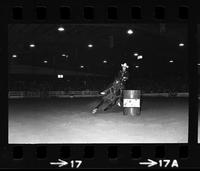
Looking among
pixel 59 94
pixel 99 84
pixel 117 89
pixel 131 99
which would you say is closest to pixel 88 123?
pixel 117 89

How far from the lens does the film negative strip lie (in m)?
3.43

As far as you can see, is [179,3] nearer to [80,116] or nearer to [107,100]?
[107,100]

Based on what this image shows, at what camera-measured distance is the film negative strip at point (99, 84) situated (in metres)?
3.43

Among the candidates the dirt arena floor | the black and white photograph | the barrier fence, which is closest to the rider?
the black and white photograph

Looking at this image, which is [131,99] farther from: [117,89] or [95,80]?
[95,80]

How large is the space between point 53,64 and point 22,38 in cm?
161

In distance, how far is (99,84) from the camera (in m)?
8.46

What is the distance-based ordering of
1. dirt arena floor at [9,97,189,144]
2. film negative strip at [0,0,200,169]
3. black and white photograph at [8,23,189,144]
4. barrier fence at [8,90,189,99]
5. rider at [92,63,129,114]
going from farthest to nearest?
barrier fence at [8,90,189,99]
rider at [92,63,129,114]
black and white photograph at [8,23,189,144]
dirt arena floor at [9,97,189,144]
film negative strip at [0,0,200,169]

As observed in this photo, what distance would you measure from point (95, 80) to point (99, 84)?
0.15m

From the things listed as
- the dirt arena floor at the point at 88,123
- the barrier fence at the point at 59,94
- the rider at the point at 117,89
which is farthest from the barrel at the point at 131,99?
the barrier fence at the point at 59,94

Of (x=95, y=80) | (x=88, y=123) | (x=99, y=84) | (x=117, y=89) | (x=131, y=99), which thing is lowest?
(x=88, y=123)

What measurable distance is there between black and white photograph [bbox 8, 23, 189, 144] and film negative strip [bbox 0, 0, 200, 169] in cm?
3

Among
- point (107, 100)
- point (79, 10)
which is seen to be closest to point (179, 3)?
point (79, 10)

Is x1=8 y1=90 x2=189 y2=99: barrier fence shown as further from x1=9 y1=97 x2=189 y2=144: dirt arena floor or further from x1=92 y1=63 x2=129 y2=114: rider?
x1=92 y1=63 x2=129 y2=114: rider
